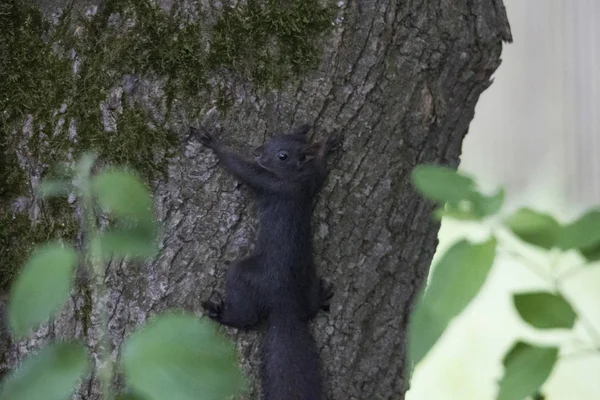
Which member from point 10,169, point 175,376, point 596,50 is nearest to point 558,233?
point 175,376

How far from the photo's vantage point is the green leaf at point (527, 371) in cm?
83

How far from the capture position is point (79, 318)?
1.61m

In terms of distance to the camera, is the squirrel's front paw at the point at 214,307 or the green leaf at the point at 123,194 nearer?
the green leaf at the point at 123,194

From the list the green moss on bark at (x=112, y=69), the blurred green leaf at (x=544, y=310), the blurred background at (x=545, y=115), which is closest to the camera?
the blurred green leaf at (x=544, y=310)

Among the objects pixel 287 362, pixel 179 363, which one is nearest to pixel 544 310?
pixel 179 363

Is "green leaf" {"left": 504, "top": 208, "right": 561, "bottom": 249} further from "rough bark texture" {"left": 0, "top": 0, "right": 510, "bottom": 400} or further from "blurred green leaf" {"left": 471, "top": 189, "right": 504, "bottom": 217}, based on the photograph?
"rough bark texture" {"left": 0, "top": 0, "right": 510, "bottom": 400}

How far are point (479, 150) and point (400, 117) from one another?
18.4 ft

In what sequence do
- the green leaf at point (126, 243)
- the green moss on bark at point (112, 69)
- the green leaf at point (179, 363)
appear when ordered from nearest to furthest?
the green leaf at point (179, 363) < the green leaf at point (126, 243) < the green moss on bark at point (112, 69)

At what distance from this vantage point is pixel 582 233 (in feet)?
2.80

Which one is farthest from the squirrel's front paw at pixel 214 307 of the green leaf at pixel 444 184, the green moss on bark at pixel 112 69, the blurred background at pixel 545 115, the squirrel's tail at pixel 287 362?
the blurred background at pixel 545 115

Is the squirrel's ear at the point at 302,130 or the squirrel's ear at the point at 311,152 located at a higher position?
the squirrel's ear at the point at 302,130

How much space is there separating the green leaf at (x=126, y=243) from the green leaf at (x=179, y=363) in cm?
10

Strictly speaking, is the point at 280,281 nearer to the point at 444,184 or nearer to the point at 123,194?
the point at 444,184

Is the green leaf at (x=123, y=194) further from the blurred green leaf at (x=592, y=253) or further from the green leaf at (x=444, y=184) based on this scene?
the blurred green leaf at (x=592, y=253)
